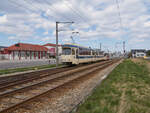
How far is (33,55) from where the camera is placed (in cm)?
6500

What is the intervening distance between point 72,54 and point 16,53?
143ft

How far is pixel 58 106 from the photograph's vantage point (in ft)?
18.0

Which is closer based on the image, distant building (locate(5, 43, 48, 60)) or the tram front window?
the tram front window

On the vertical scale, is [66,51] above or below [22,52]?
below

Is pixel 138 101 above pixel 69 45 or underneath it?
underneath

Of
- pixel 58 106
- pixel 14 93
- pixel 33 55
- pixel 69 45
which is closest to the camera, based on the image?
pixel 58 106

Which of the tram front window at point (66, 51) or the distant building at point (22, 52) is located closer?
the tram front window at point (66, 51)

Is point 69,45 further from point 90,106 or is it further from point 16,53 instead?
point 16,53

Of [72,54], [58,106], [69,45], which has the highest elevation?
[69,45]

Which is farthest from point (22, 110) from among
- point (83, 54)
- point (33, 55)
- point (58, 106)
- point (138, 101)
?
point (33, 55)

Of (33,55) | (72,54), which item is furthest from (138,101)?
(33,55)

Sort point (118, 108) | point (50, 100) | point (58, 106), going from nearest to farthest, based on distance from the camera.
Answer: point (118, 108) < point (58, 106) < point (50, 100)

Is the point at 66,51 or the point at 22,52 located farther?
the point at 22,52

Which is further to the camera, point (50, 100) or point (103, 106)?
point (50, 100)
